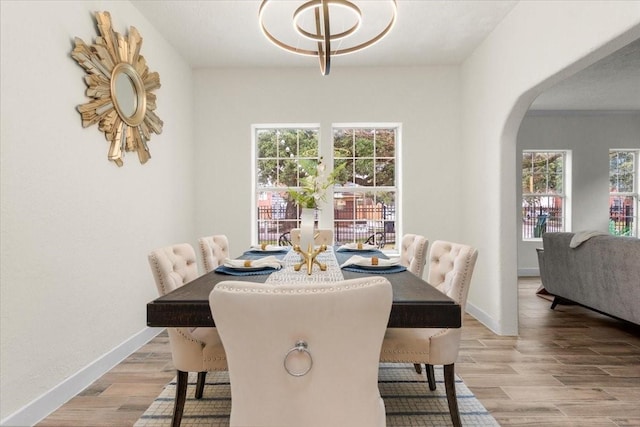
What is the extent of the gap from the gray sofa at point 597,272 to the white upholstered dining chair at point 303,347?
3240 millimetres

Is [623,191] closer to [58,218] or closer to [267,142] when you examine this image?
[267,142]

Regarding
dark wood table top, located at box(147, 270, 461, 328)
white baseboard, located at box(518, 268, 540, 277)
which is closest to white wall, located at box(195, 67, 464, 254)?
white baseboard, located at box(518, 268, 540, 277)

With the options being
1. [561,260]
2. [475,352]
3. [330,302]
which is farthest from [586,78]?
[330,302]

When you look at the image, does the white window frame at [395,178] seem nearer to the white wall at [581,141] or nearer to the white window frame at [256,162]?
the white window frame at [256,162]

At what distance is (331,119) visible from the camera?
14.4ft

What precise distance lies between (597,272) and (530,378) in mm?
1715

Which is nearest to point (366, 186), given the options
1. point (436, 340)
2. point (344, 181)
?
point (344, 181)

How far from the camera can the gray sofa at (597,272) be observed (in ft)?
10.3

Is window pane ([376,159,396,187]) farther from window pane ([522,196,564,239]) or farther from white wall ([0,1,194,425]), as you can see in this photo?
window pane ([522,196,564,239])

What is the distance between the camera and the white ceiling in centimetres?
308

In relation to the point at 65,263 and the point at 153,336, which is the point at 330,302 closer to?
the point at 65,263

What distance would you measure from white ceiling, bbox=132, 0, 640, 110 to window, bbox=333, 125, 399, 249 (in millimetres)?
864

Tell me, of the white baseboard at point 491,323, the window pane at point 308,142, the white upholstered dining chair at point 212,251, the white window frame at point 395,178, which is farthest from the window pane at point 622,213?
the white upholstered dining chair at point 212,251

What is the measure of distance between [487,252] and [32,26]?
12.8 feet
